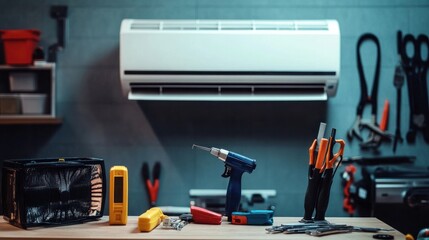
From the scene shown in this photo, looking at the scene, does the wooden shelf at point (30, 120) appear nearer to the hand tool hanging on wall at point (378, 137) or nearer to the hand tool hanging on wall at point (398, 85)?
the hand tool hanging on wall at point (378, 137)

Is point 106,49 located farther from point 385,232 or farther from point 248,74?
point 385,232

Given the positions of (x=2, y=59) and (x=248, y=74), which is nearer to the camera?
(x=248, y=74)

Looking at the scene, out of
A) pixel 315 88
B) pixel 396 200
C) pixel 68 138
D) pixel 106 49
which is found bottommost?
pixel 396 200

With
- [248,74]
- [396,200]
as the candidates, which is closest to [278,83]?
[248,74]

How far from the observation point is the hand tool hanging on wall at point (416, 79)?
11.9 feet

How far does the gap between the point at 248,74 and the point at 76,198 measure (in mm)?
1467

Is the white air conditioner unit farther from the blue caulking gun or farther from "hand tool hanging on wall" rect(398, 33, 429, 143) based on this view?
the blue caulking gun

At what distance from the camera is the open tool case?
6.62ft

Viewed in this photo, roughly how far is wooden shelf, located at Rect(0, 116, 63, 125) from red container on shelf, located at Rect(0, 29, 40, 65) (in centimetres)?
34

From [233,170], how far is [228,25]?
1.29 metres

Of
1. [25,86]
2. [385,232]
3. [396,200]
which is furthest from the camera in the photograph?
[25,86]

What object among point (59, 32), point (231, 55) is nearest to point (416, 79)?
point (231, 55)

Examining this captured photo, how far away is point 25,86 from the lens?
363cm

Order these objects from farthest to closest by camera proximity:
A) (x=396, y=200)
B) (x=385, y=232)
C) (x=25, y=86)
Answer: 1. (x=25, y=86)
2. (x=396, y=200)
3. (x=385, y=232)
